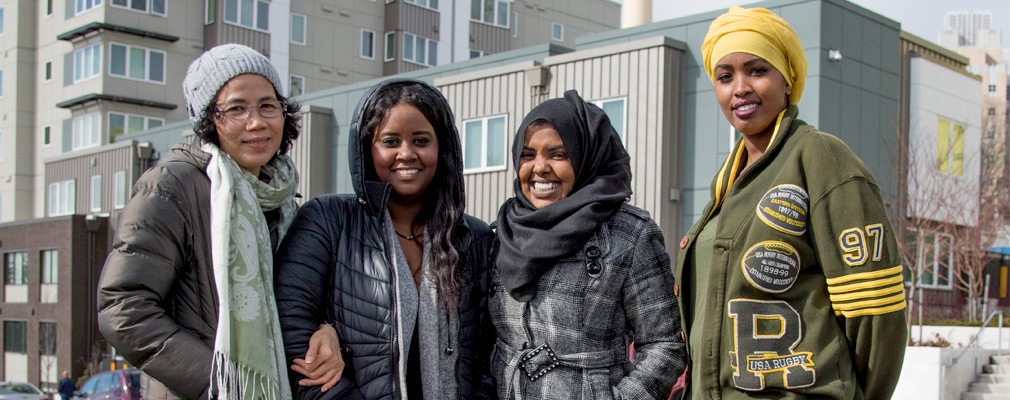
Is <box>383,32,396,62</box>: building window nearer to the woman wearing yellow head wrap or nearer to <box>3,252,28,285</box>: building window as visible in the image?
<box>3,252,28,285</box>: building window

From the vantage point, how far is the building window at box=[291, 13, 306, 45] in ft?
117

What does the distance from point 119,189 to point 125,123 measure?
4.23m

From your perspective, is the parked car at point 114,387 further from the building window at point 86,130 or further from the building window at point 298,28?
the building window at point 298,28

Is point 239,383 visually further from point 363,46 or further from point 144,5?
point 363,46

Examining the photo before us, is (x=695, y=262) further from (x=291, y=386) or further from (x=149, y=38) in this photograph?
(x=149, y=38)

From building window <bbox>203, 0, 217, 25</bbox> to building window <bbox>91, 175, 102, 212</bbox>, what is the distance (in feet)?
23.4

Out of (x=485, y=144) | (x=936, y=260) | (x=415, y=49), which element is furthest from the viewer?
(x=415, y=49)

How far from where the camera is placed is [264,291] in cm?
320

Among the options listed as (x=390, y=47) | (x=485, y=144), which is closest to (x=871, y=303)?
(x=485, y=144)

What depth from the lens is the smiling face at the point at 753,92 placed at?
3.12m

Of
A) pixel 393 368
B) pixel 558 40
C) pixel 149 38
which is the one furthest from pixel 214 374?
pixel 558 40

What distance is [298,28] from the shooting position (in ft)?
117

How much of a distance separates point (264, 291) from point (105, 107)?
32.7m

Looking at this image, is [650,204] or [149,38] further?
[149,38]
